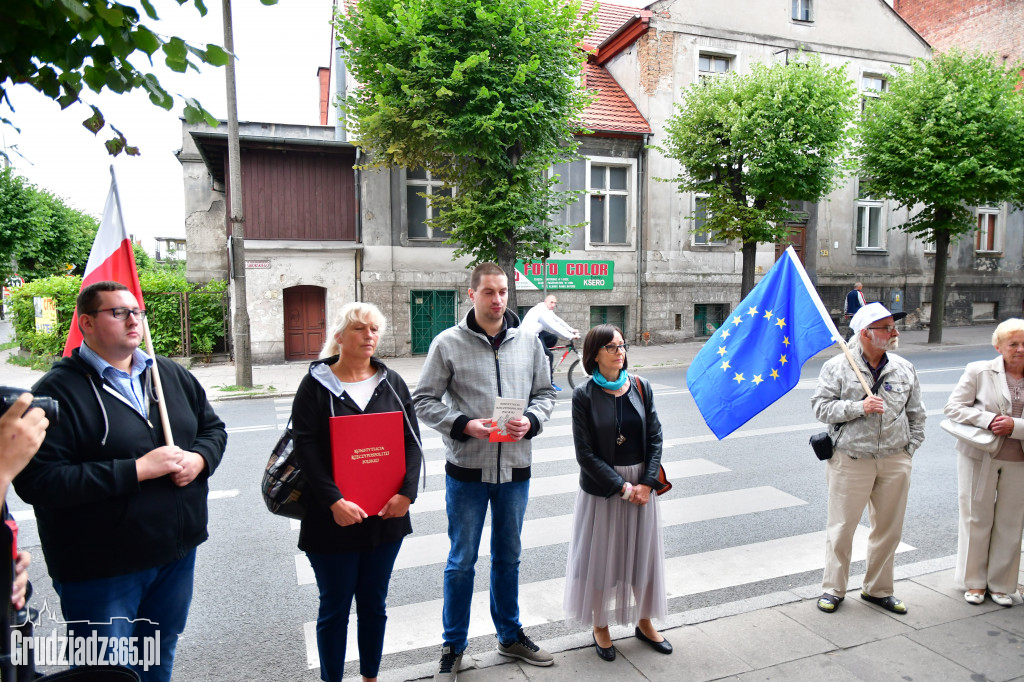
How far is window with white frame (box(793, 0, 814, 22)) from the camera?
2250 centimetres

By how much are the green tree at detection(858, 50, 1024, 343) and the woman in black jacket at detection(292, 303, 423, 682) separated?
20191 mm

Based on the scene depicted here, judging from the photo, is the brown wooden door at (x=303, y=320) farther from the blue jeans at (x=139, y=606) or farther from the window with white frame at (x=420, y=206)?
the blue jeans at (x=139, y=606)

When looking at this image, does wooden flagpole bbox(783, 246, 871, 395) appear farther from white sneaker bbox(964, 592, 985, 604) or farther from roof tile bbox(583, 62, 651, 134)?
roof tile bbox(583, 62, 651, 134)

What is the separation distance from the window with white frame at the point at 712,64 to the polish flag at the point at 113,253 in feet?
70.0

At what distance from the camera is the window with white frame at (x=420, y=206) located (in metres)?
19.3

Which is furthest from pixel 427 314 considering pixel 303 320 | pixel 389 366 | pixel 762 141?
pixel 762 141

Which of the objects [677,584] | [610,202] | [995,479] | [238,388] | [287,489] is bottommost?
[238,388]

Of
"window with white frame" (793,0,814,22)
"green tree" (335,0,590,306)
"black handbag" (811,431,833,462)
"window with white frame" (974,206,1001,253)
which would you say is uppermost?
"window with white frame" (793,0,814,22)

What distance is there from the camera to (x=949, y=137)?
733 inches

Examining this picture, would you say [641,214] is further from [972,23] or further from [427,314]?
[972,23]

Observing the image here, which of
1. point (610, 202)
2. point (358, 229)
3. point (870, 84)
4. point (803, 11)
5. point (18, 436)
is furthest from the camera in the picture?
point (870, 84)

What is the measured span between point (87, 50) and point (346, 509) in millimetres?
2243

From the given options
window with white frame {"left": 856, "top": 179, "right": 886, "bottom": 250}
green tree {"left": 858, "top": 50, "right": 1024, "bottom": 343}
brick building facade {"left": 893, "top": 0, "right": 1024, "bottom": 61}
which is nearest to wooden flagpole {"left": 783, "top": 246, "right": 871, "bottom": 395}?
green tree {"left": 858, "top": 50, "right": 1024, "bottom": 343}

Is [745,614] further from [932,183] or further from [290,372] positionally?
[932,183]
